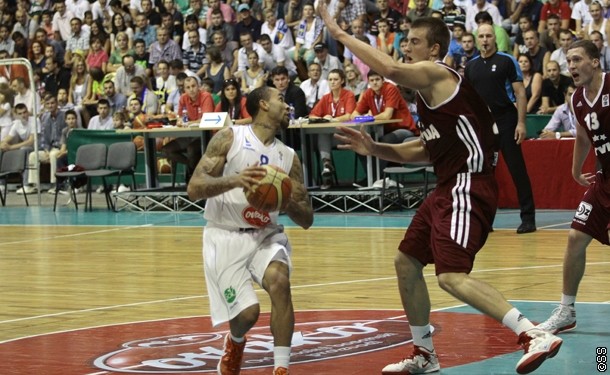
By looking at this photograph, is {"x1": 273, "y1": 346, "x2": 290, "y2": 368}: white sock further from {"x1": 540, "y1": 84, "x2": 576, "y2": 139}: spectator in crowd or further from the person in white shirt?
the person in white shirt

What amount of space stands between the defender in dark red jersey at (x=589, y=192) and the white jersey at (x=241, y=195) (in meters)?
2.21

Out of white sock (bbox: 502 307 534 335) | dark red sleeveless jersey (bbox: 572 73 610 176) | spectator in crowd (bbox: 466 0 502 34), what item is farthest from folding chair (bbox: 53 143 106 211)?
white sock (bbox: 502 307 534 335)

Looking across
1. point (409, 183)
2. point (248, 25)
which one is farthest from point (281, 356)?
point (248, 25)

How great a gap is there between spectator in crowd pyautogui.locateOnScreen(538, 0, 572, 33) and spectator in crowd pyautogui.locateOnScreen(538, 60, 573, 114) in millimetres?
1803

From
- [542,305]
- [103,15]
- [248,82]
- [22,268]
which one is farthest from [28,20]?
[542,305]

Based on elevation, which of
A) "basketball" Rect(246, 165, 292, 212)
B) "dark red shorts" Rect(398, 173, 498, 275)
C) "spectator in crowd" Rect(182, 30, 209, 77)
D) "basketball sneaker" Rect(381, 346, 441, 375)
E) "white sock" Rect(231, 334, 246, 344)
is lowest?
"basketball sneaker" Rect(381, 346, 441, 375)

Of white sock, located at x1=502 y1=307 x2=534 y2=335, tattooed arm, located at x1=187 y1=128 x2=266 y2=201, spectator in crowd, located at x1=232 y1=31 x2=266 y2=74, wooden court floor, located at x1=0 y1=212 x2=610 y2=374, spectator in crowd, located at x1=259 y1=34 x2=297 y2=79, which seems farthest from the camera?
spectator in crowd, located at x1=232 y1=31 x2=266 y2=74

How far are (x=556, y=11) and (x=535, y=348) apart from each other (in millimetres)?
14184

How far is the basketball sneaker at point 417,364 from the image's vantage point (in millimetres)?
6734

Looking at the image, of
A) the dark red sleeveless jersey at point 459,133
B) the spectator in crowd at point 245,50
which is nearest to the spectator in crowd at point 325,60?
the spectator in crowd at point 245,50

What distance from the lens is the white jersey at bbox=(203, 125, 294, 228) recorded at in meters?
6.79

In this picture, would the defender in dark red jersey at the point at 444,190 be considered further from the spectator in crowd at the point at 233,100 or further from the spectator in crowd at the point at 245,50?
the spectator in crowd at the point at 245,50

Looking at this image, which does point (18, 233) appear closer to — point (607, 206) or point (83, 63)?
point (83, 63)

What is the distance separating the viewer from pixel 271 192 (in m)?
6.36
